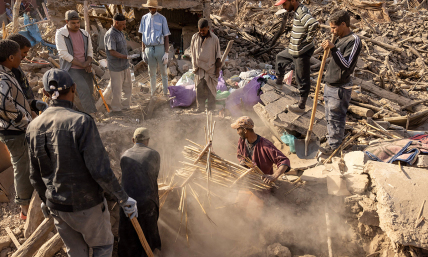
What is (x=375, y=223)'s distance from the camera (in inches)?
134

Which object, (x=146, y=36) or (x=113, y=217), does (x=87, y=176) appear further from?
(x=146, y=36)

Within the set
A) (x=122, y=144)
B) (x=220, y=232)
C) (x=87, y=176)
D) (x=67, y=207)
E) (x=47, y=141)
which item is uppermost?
(x=47, y=141)

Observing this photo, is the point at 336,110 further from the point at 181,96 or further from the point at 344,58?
the point at 181,96

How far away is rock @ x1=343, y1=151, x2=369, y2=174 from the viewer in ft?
12.5

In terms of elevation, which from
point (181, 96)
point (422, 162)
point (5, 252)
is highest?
Answer: point (422, 162)

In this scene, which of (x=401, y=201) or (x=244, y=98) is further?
(x=244, y=98)

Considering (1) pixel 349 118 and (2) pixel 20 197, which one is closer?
(2) pixel 20 197

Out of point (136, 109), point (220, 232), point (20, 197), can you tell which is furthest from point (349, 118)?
point (20, 197)

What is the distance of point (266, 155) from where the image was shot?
3750mm

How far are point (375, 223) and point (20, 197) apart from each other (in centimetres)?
455

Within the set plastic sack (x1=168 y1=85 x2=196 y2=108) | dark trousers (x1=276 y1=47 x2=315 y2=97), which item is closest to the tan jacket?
plastic sack (x1=168 y1=85 x2=196 y2=108)

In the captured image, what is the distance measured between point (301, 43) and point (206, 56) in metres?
1.98

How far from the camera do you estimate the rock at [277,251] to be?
3.39 m

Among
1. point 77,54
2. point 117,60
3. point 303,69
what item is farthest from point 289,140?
point 77,54
